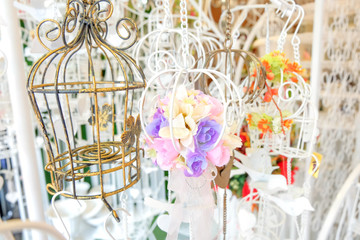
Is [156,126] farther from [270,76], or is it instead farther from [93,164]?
[270,76]

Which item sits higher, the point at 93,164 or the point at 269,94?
the point at 269,94

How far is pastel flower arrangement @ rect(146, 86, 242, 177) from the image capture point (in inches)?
21.4

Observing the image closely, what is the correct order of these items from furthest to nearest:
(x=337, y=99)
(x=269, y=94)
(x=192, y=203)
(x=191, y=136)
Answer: (x=337, y=99) → (x=269, y=94) → (x=192, y=203) → (x=191, y=136)

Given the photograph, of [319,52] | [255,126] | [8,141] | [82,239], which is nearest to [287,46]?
[319,52]

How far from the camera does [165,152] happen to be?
562 mm

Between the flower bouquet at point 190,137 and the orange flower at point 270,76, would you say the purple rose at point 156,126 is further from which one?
the orange flower at point 270,76

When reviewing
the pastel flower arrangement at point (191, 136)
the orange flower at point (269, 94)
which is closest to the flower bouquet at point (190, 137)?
the pastel flower arrangement at point (191, 136)

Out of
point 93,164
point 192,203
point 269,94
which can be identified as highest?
point 269,94

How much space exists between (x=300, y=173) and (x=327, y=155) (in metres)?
0.24

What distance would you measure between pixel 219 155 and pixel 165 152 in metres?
0.11

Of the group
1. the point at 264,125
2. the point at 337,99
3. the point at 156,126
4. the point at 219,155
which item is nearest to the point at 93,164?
the point at 156,126

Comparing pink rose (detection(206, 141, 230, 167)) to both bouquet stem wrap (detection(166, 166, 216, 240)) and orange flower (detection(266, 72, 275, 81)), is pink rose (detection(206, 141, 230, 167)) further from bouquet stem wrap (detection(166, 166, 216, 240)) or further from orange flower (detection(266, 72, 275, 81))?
orange flower (detection(266, 72, 275, 81))

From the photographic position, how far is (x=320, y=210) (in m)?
1.82

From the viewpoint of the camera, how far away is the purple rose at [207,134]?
1.79 feet
